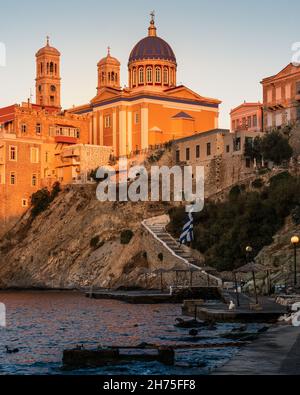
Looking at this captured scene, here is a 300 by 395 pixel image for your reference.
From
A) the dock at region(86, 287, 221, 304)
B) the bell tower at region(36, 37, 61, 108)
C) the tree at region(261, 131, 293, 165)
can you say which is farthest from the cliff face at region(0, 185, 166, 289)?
the bell tower at region(36, 37, 61, 108)

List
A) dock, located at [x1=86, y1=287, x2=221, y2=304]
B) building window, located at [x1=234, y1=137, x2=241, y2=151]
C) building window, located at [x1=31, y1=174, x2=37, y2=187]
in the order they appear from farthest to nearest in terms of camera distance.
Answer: building window, located at [x1=31, y1=174, x2=37, y2=187], building window, located at [x1=234, y1=137, x2=241, y2=151], dock, located at [x1=86, y1=287, x2=221, y2=304]

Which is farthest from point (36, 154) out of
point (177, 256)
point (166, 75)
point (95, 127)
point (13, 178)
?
point (177, 256)

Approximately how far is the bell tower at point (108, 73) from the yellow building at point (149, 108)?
33.4 ft

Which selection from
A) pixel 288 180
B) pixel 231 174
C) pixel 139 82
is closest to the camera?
pixel 288 180

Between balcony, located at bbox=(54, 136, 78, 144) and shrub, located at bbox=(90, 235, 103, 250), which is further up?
balcony, located at bbox=(54, 136, 78, 144)

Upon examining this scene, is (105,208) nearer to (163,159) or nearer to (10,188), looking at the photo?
(163,159)

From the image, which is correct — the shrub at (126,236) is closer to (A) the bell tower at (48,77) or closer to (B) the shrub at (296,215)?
(B) the shrub at (296,215)

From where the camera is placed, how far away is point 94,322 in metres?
44.5

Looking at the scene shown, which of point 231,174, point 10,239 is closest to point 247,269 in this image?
point 231,174

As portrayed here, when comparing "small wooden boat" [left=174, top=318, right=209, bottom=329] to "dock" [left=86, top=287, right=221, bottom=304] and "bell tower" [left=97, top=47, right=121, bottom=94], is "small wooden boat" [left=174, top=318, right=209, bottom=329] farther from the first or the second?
"bell tower" [left=97, top=47, right=121, bottom=94]

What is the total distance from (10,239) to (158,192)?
18.6 metres

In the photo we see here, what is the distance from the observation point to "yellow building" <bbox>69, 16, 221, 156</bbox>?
9750cm

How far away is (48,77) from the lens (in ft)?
376

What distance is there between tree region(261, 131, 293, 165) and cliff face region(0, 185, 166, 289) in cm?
1312
